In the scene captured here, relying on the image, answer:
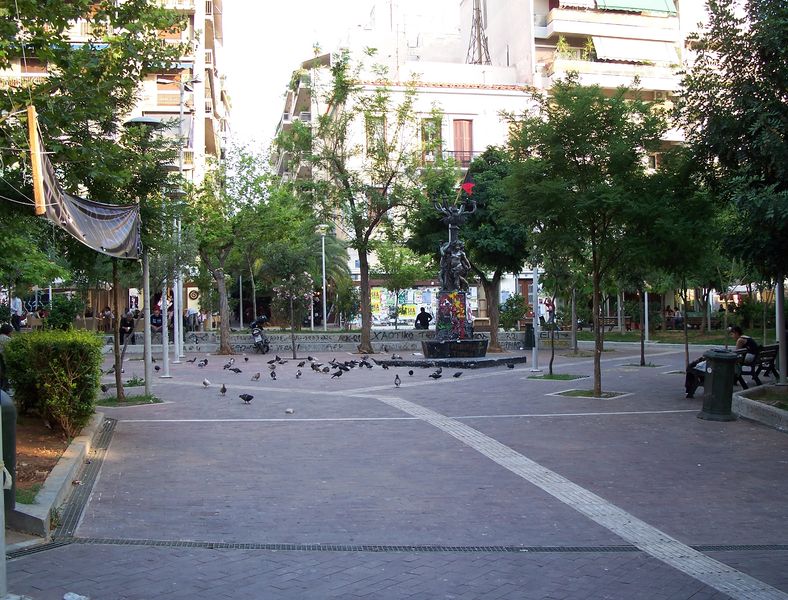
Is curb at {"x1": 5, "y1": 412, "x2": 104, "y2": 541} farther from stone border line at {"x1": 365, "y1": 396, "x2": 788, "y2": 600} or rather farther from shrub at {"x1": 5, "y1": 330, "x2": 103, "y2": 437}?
stone border line at {"x1": 365, "y1": 396, "x2": 788, "y2": 600}

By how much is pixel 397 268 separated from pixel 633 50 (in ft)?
69.1

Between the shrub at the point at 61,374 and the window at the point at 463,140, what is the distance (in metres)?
39.8

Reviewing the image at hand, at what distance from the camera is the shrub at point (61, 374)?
980 centimetres

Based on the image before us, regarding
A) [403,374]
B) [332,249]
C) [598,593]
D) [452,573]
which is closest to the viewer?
[598,593]

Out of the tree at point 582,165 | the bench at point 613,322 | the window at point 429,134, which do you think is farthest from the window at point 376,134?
the bench at point 613,322

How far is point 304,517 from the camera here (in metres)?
7.09

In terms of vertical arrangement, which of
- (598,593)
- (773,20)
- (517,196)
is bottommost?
(598,593)

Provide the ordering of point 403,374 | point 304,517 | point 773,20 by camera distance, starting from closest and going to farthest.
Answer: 1. point 304,517
2. point 773,20
3. point 403,374

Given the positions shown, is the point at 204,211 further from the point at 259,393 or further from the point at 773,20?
the point at 773,20

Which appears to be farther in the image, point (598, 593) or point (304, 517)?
point (304, 517)

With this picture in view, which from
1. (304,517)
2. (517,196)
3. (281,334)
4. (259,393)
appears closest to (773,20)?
(517,196)

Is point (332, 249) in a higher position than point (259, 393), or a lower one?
higher

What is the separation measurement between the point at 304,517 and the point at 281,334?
2684 cm

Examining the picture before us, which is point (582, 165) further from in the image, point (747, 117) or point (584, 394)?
point (584, 394)
